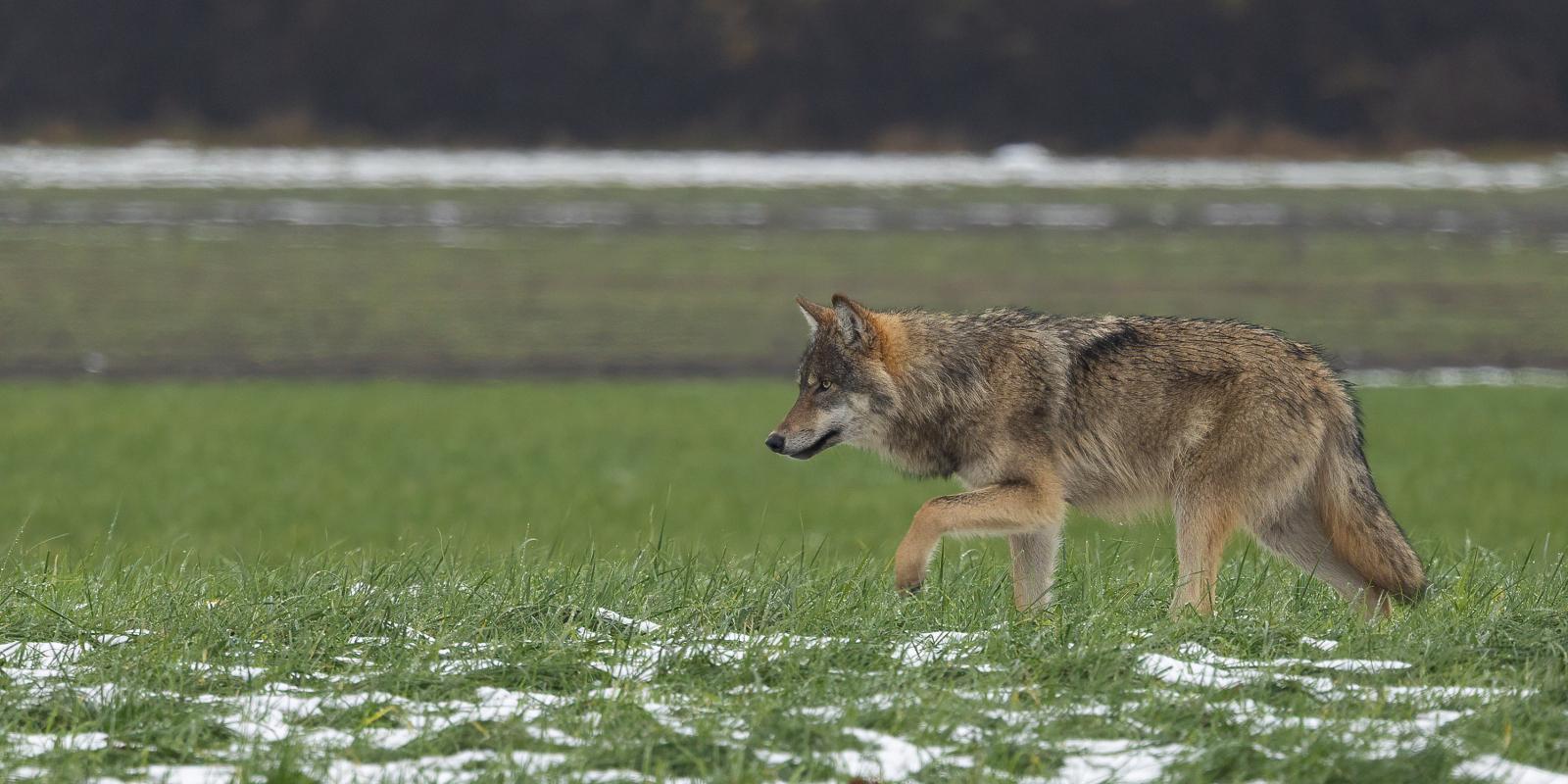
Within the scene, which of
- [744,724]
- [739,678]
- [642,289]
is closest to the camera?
[744,724]

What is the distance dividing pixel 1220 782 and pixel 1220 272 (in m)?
25.9

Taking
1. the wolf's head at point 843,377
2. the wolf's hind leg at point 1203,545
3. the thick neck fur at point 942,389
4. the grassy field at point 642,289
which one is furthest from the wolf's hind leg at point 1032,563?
the grassy field at point 642,289

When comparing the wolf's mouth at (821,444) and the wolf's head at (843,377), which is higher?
the wolf's head at (843,377)

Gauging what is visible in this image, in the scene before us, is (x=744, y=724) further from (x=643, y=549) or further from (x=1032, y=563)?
(x=643, y=549)

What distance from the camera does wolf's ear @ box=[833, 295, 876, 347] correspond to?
20.5 feet

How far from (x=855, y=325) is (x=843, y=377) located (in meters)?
0.21

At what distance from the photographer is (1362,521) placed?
6.24 m

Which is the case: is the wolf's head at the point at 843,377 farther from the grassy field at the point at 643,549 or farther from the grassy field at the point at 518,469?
the grassy field at the point at 518,469

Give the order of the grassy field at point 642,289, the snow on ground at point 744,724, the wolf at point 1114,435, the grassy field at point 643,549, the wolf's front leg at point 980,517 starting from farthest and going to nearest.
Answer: the grassy field at point 642,289, the wolf at point 1114,435, the wolf's front leg at point 980,517, the grassy field at point 643,549, the snow on ground at point 744,724

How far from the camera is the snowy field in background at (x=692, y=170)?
45906 millimetres

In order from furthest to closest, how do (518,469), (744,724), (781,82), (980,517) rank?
(781,82), (518,469), (980,517), (744,724)

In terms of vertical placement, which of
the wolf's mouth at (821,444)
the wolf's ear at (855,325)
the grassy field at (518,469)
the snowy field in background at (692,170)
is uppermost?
the wolf's ear at (855,325)

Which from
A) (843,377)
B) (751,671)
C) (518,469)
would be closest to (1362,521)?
(843,377)

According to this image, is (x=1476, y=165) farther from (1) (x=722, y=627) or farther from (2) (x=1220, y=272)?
(1) (x=722, y=627)
